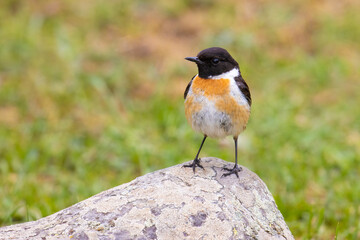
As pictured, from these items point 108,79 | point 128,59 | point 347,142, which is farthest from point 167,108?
point 347,142

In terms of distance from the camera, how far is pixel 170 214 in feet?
11.2

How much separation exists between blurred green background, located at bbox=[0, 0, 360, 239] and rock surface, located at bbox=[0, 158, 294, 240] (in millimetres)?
1150

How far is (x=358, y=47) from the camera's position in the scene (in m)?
9.90

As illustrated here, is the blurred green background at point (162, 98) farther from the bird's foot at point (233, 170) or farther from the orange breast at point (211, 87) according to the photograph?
the orange breast at point (211, 87)

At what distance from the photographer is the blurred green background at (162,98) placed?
6.09m

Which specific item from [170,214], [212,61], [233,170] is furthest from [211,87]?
[170,214]

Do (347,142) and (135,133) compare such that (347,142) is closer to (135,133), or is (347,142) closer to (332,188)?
(332,188)

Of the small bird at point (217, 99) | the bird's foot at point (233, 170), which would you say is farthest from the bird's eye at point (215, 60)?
the bird's foot at point (233, 170)

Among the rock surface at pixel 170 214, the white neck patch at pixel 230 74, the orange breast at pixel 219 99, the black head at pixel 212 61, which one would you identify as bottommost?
the rock surface at pixel 170 214

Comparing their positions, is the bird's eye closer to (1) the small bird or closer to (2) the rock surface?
(1) the small bird

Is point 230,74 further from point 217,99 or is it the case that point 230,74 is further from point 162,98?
point 162,98

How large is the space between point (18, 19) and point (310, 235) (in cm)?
684

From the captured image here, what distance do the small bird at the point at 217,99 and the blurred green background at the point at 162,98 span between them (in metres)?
1.36

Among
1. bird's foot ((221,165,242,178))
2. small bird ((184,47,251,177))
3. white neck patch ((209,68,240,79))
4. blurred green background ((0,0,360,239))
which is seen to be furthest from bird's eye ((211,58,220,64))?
blurred green background ((0,0,360,239))
